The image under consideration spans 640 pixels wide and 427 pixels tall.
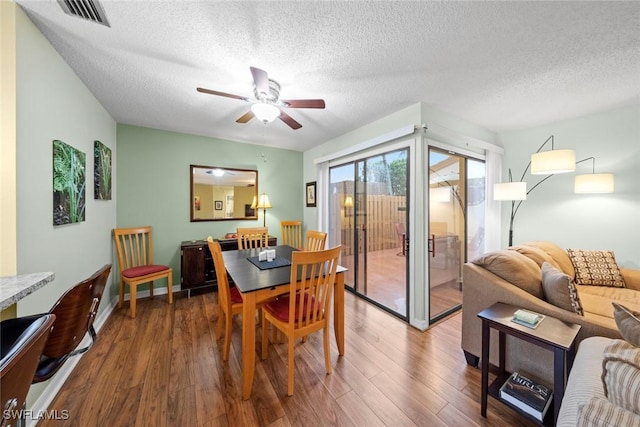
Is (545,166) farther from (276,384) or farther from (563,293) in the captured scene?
(276,384)

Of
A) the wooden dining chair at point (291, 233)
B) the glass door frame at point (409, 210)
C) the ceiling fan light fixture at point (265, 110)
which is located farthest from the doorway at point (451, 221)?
the wooden dining chair at point (291, 233)

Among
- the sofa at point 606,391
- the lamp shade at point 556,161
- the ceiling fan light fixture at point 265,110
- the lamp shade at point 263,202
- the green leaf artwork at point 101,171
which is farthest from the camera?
the lamp shade at point 263,202

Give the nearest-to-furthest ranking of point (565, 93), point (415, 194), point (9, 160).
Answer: point (9, 160)
point (565, 93)
point (415, 194)

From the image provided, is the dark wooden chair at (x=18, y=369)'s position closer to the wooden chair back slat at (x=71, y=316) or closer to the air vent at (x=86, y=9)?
the wooden chair back slat at (x=71, y=316)

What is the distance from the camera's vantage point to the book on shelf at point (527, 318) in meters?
1.35

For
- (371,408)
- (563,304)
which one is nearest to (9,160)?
(371,408)

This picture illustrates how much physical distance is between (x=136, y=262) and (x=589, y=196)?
239 inches

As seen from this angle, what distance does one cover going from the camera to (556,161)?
229 cm

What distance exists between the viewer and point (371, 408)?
1487 mm

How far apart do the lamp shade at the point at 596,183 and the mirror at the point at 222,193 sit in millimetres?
4545

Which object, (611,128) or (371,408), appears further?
(611,128)

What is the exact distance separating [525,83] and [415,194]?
1.40m

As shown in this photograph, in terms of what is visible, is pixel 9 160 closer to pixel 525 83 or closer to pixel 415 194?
pixel 415 194

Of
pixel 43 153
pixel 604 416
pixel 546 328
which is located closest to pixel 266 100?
pixel 43 153
